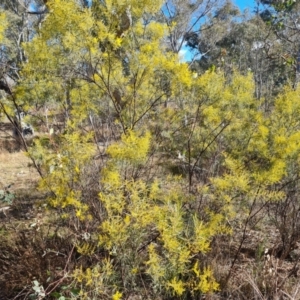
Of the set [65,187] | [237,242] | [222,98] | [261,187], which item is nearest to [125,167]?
[65,187]

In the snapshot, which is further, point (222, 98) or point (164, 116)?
point (164, 116)

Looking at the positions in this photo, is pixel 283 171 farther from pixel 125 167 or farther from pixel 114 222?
pixel 114 222

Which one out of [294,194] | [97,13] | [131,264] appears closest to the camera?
[131,264]

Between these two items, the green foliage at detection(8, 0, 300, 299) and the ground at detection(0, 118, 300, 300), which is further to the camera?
the ground at detection(0, 118, 300, 300)

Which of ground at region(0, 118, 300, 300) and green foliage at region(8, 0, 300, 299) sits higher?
green foliage at region(8, 0, 300, 299)

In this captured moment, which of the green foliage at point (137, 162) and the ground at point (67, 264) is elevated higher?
the green foliage at point (137, 162)

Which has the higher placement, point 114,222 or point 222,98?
point 222,98

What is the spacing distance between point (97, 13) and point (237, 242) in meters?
2.72

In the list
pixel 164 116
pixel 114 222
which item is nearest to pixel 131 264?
pixel 114 222

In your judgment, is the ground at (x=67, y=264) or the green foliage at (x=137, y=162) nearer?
the green foliage at (x=137, y=162)

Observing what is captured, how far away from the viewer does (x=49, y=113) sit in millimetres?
4891

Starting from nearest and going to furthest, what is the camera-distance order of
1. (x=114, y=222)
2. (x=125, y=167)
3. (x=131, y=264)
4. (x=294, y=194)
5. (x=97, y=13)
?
1. (x=114, y=222)
2. (x=131, y=264)
3. (x=125, y=167)
4. (x=97, y=13)
5. (x=294, y=194)

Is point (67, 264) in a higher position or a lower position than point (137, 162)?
lower

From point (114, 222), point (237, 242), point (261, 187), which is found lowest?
point (237, 242)
